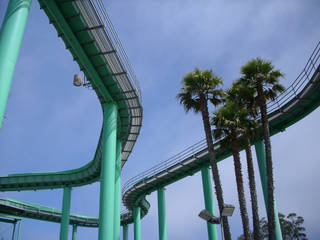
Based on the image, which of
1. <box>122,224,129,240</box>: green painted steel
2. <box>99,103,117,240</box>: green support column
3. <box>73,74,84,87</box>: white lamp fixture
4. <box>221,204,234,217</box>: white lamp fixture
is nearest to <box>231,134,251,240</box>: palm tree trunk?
<box>221,204,234,217</box>: white lamp fixture

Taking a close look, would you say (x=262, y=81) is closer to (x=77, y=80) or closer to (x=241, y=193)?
(x=241, y=193)

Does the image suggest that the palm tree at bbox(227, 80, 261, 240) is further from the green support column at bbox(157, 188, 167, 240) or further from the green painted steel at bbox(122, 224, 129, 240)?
the green painted steel at bbox(122, 224, 129, 240)

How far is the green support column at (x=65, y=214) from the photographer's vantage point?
1254 inches

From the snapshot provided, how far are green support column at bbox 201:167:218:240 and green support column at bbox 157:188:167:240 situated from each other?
20.7ft

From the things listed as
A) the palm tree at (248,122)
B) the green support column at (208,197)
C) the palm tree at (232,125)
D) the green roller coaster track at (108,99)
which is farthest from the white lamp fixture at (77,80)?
the green support column at (208,197)

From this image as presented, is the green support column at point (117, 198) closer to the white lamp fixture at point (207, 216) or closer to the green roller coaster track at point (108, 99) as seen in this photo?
the green roller coaster track at point (108, 99)

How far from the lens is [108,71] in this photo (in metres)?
18.8

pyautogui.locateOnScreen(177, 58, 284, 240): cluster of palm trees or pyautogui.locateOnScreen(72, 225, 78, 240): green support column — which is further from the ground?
pyautogui.locateOnScreen(177, 58, 284, 240): cluster of palm trees

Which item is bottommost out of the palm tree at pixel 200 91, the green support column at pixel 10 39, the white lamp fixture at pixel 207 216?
the white lamp fixture at pixel 207 216

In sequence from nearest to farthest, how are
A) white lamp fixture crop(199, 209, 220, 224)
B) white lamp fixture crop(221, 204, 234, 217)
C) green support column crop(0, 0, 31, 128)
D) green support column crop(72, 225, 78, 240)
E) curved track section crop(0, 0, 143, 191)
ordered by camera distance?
green support column crop(0, 0, 31, 128) < white lamp fixture crop(221, 204, 234, 217) < white lamp fixture crop(199, 209, 220, 224) < curved track section crop(0, 0, 143, 191) < green support column crop(72, 225, 78, 240)

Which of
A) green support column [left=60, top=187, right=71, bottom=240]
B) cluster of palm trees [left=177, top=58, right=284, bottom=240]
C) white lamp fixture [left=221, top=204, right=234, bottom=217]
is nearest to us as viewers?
white lamp fixture [left=221, top=204, right=234, bottom=217]

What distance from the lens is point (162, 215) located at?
31203 mm

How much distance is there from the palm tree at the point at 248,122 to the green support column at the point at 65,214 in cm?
2214

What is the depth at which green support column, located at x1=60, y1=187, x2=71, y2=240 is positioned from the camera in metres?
31.8
